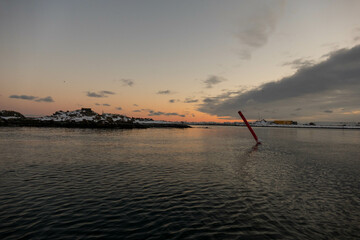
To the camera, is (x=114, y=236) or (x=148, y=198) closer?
(x=114, y=236)

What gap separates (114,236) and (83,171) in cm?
1322

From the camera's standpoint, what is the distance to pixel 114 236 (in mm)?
8406

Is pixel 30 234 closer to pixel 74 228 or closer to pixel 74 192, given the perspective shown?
pixel 74 228

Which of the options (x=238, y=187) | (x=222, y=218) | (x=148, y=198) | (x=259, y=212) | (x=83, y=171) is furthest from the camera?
(x=83, y=171)

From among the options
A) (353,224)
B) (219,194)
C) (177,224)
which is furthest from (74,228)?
(353,224)

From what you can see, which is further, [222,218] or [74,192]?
[74,192]

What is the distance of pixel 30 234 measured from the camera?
8422mm

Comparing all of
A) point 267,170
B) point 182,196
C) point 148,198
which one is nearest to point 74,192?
point 148,198

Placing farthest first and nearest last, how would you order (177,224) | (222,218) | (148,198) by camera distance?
(148,198), (222,218), (177,224)

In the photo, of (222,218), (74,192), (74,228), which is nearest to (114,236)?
(74,228)

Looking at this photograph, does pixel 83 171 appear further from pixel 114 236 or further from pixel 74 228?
pixel 114 236

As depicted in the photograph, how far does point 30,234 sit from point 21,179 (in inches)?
418

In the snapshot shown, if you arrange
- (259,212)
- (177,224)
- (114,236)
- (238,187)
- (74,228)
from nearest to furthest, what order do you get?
(114,236) < (74,228) < (177,224) < (259,212) < (238,187)

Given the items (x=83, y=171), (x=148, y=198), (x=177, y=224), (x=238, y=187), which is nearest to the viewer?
(x=177, y=224)
